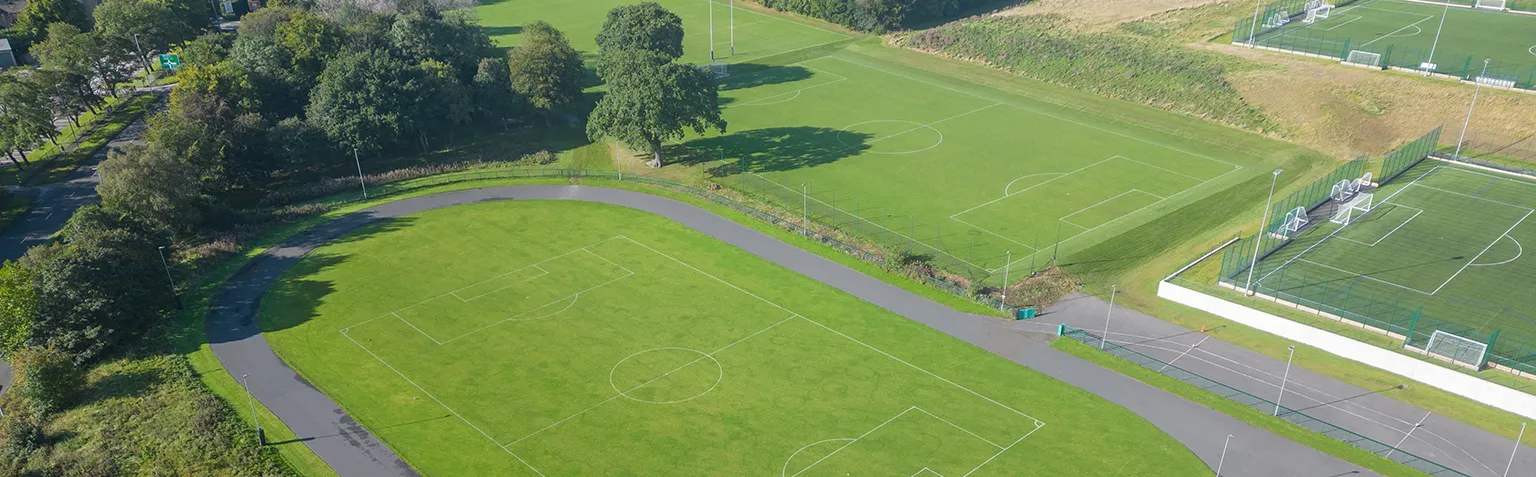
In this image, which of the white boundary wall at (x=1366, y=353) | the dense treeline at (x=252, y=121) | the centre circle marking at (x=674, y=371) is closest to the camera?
A: the white boundary wall at (x=1366, y=353)

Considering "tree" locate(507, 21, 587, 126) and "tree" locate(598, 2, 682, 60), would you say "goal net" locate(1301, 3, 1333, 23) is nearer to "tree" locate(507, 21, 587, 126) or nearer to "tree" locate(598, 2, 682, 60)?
"tree" locate(598, 2, 682, 60)

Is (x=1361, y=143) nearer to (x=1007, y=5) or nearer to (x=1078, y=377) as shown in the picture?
(x=1078, y=377)

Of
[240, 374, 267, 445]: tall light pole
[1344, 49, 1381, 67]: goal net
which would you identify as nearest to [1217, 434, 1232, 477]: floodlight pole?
[240, 374, 267, 445]: tall light pole

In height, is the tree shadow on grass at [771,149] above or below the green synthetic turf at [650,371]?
above

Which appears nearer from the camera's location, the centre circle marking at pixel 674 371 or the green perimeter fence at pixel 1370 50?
the centre circle marking at pixel 674 371

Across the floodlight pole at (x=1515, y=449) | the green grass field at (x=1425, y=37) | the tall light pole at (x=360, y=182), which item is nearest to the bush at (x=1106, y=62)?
the green grass field at (x=1425, y=37)

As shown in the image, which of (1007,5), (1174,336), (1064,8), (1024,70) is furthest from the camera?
(1007,5)

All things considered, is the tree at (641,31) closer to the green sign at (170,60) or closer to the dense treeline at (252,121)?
the dense treeline at (252,121)

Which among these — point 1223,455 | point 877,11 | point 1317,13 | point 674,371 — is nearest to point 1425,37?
point 1317,13

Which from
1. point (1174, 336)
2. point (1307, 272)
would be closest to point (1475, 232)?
point (1307, 272)
